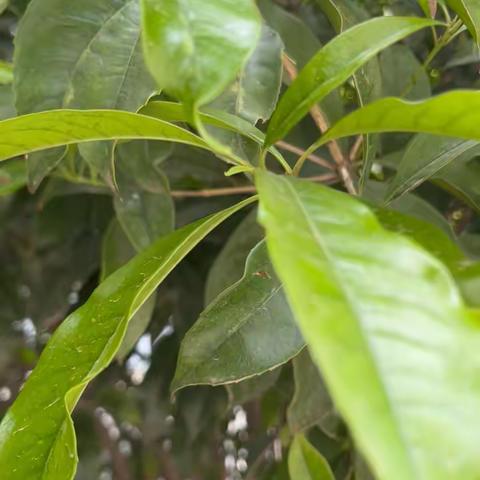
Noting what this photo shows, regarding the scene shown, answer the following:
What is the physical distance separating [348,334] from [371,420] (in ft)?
0.11

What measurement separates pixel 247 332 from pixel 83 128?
0.58ft

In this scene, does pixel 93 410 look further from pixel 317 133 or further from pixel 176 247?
pixel 176 247

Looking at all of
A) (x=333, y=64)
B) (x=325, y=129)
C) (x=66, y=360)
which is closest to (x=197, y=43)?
(x=333, y=64)

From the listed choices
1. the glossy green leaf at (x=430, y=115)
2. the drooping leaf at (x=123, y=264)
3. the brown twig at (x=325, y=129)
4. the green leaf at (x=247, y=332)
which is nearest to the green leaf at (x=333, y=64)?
the glossy green leaf at (x=430, y=115)

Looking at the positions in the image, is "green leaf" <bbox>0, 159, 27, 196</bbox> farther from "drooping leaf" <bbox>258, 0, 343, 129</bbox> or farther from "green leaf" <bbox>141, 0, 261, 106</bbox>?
"green leaf" <bbox>141, 0, 261, 106</bbox>

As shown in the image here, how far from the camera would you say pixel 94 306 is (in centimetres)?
47

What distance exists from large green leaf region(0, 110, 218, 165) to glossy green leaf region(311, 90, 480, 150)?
0.28 feet

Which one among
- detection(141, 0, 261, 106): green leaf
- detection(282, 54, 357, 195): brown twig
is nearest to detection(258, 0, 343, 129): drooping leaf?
detection(282, 54, 357, 195): brown twig

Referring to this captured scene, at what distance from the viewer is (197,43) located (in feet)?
1.02

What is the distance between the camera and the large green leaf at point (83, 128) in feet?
1.32

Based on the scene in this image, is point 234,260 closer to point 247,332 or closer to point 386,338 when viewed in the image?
point 247,332

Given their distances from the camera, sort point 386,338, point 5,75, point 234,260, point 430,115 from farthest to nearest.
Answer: point 234,260, point 5,75, point 430,115, point 386,338

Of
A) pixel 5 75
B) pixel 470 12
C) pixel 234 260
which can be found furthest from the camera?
pixel 234 260

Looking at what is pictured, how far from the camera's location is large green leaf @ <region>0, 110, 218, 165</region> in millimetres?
401
